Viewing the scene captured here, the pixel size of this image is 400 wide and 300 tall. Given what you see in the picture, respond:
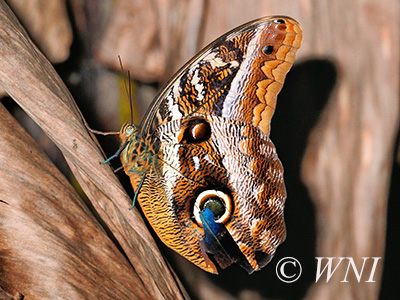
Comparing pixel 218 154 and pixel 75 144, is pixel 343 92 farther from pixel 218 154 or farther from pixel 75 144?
pixel 75 144

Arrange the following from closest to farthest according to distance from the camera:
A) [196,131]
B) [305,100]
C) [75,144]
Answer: [75,144]
[196,131]
[305,100]

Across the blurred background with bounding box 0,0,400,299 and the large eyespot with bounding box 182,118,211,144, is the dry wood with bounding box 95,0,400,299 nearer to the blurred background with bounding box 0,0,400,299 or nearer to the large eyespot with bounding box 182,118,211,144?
the blurred background with bounding box 0,0,400,299

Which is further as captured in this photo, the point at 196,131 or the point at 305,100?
the point at 305,100


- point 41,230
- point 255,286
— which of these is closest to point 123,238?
point 41,230

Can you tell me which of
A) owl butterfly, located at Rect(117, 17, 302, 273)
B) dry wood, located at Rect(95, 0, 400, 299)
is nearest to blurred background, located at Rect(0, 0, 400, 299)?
dry wood, located at Rect(95, 0, 400, 299)

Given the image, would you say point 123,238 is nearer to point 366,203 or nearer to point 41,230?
point 41,230

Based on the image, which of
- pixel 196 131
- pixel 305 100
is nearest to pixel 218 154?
pixel 196 131

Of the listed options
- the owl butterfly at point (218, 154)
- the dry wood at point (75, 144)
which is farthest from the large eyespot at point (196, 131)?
the dry wood at point (75, 144)
